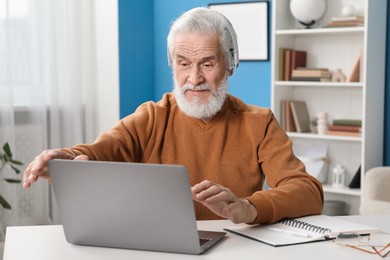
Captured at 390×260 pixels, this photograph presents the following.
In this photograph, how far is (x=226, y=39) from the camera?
2227 mm

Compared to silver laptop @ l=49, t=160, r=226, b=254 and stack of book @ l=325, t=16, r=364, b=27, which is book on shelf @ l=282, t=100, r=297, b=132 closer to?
stack of book @ l=325, t=16, r=364, b=27

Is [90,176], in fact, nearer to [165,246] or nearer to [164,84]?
[165,246]

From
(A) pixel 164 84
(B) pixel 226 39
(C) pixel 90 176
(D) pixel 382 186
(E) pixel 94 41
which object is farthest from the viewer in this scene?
(A) pixel 164 84

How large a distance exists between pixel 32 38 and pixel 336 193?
2364mm

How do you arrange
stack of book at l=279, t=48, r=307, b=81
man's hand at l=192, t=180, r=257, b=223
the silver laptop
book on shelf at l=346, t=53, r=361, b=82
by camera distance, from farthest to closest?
stack of book at l=279, t=48, r=307, b=81 → book on shelf at l=346, t=53, r=361, b=82 → man's hand at l=192, t=180, r=257, b=223 → the silver laptop

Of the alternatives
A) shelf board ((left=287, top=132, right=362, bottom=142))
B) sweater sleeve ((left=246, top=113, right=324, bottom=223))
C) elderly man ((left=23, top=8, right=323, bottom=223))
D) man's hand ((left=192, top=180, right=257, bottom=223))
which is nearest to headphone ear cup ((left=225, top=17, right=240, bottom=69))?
elderly man ((left=23, top=8, right=323, bottom=223))

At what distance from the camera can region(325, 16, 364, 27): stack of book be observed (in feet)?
13.6

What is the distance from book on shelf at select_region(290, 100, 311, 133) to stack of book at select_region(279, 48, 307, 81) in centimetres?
19

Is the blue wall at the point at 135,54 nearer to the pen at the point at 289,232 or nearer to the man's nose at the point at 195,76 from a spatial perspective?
the man's nose at the point at 195,76

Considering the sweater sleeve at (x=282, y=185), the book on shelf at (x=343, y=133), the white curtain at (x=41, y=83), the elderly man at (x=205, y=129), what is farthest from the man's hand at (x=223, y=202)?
the white curtain at (x=41, y=83)

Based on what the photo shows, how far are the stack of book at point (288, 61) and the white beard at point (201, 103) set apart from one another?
227cm

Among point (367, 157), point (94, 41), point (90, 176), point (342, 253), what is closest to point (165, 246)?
point (90, 176)

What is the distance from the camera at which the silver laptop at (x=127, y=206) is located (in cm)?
150

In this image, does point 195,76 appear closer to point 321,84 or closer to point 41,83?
point 321,84
